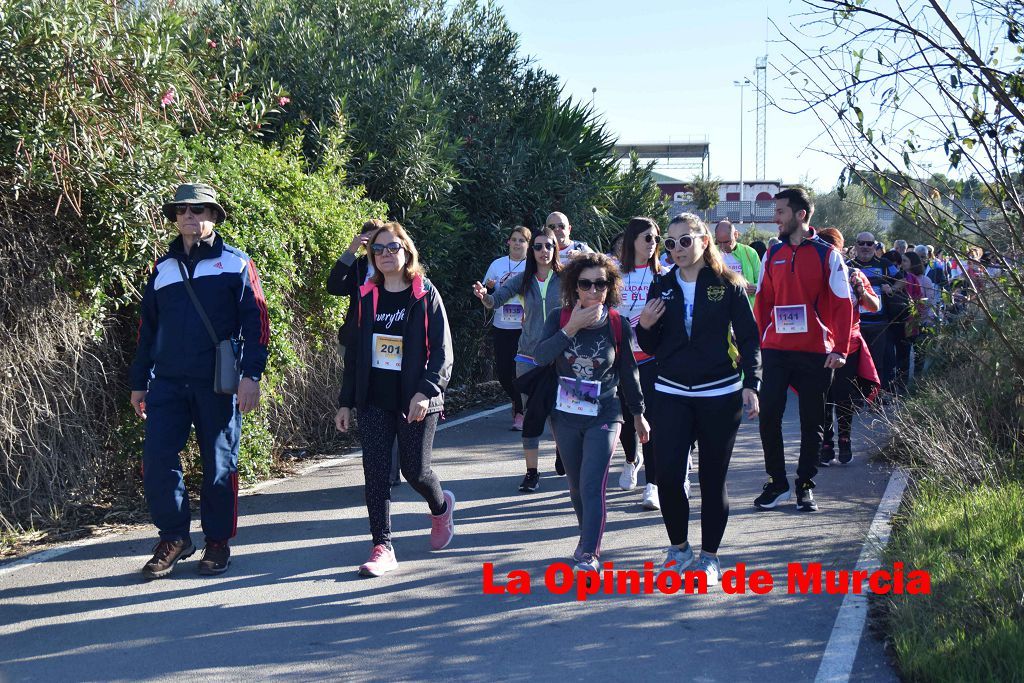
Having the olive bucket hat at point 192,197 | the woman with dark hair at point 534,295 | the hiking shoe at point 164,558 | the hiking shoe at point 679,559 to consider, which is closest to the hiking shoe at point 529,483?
the woman with dark hair at point 534,295

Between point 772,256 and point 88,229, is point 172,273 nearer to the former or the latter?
point 88,229

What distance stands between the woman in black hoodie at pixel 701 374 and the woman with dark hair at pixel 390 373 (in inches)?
47.5

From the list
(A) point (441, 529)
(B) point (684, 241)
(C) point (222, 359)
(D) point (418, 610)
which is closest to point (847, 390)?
(B) point (684, 241)

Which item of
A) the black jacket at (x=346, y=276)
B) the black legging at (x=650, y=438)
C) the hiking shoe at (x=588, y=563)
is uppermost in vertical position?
the black jacket at (x=346, y=276)

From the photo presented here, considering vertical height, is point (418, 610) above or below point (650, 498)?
below

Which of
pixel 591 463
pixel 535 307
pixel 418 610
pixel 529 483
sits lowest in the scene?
pixel 418 610

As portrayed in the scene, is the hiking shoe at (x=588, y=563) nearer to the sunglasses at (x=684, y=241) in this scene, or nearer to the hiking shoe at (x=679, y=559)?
the hiking shoe at (x=679, y=559)

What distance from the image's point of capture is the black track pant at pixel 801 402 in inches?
290

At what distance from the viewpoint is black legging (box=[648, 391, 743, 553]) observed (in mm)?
5617

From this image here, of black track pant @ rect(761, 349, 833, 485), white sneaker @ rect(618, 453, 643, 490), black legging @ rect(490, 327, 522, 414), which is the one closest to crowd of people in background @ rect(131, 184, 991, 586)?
black track pant @ rect(761, 349, 833, 485)

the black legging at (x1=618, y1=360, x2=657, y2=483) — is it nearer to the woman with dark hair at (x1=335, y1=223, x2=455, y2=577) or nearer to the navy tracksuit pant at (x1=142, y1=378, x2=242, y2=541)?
the woman with dark hair at (x1=335, y1=223, x2=455, y2=577)

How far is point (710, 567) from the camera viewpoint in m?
5.72

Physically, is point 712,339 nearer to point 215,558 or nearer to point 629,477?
point 629,477

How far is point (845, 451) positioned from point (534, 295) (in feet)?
10.5
